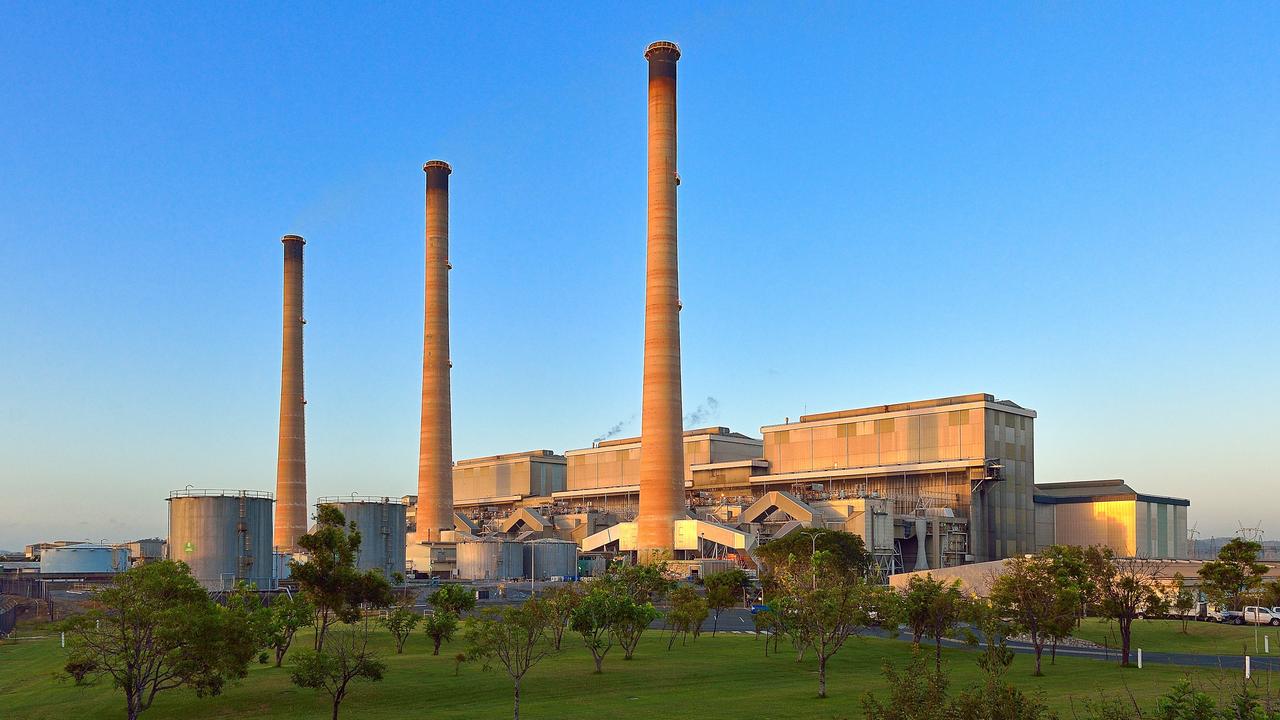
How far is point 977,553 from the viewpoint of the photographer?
134 metres

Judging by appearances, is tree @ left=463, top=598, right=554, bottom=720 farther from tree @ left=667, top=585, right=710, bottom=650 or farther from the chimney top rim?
the chimney top rim

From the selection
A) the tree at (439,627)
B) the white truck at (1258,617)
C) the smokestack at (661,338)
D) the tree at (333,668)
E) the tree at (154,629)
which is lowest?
the white truck at (1258,617)

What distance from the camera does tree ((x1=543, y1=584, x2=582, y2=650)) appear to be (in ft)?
175

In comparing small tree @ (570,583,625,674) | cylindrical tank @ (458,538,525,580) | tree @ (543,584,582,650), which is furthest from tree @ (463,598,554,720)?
cylindrical tank @ (458,538,525,580)

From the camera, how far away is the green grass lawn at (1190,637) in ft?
194

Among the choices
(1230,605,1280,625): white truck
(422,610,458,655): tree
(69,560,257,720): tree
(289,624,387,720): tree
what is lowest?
(1230,605,1280,625): white truck

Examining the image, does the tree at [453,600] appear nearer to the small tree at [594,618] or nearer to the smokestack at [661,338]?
the small tree at [594,618]

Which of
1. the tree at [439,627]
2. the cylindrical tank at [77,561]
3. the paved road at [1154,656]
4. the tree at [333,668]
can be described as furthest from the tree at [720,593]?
the cylindrical tank at [77,561]

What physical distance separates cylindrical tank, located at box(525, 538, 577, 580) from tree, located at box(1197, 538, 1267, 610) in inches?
3109

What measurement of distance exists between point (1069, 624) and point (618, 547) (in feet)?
339

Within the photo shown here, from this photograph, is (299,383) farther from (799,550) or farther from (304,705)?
(304,705)

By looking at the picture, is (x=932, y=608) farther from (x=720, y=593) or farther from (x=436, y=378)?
(x=436, y=378)

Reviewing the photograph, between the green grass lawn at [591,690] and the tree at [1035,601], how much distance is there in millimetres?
1868

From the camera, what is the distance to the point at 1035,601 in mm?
49812
